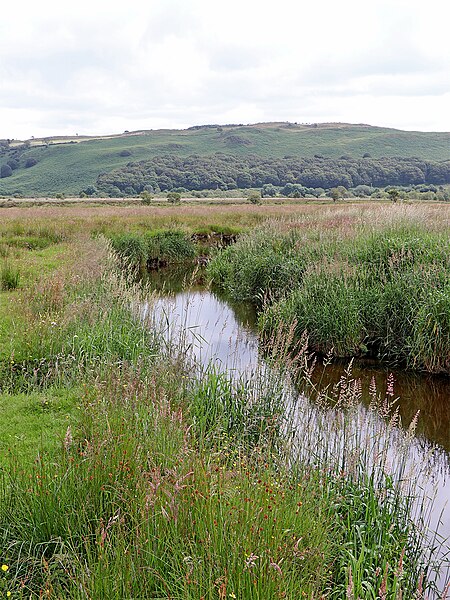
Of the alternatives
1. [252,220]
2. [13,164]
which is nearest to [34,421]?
[252,220]

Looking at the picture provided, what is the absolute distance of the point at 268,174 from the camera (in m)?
114

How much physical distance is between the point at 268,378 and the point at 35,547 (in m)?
3.98

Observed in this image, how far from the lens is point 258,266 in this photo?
16.3 metres

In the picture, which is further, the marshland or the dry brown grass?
the dry brown grass

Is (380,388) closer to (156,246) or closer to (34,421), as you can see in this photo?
(34,421)

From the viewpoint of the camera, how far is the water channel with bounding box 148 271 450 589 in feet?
19.0

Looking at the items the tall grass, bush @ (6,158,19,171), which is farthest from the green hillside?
the tall grass

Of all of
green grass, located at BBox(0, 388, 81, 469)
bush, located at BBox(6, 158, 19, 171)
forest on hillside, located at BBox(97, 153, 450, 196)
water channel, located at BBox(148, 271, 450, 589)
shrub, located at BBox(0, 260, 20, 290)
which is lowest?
water channel, located at BBox(148, 271, 450, 589)

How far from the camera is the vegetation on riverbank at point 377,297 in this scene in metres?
10.4

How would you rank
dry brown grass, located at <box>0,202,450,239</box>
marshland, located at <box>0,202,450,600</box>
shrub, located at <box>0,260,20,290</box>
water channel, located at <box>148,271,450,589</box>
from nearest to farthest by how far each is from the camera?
marshland, located at <box>0,202,450,600</box>
water channel, located at <box>148,271,450,589</box>
shrub, located at <box>0,260,20,290</box>
dry brown grass, located at <box>0,202,450,239</box>

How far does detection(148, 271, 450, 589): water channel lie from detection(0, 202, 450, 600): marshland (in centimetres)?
5

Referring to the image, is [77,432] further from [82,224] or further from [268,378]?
[82,224]

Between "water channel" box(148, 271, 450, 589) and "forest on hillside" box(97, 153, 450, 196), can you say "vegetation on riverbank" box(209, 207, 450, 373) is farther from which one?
"forest on hillside" box(97, 153, 450, 196)

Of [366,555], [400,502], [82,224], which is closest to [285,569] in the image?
[366,555]
